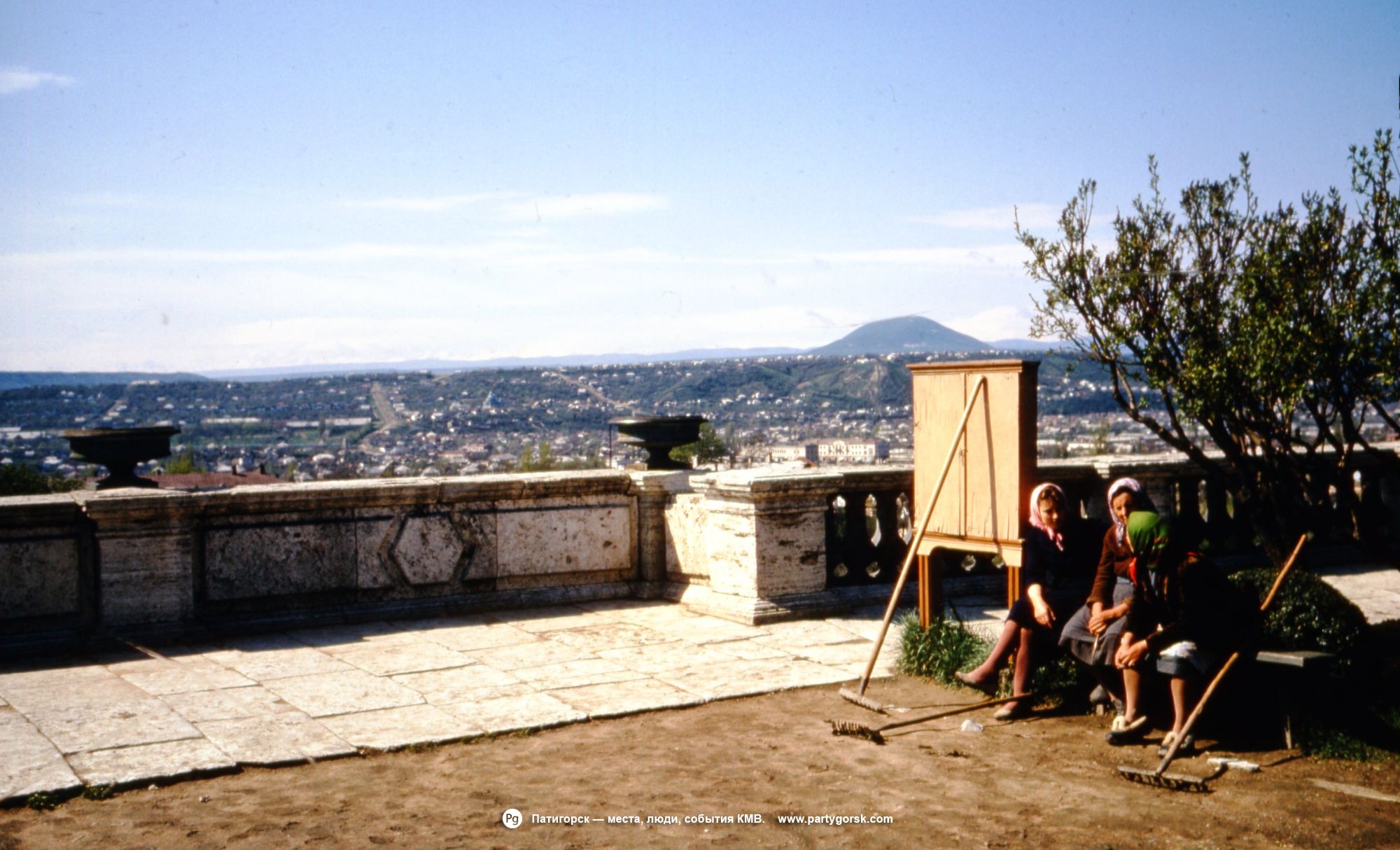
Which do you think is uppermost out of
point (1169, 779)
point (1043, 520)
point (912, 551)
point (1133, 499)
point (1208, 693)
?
point (1133, 499)

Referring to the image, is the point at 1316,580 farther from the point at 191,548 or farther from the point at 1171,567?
the point at 191,548

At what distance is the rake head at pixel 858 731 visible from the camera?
516 cm

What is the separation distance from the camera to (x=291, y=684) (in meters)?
6.30

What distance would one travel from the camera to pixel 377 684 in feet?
20.6

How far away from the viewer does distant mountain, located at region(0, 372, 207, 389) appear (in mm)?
49750

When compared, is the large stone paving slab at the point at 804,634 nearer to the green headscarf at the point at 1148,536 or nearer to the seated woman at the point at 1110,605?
the seated woman at the point at 1110,605

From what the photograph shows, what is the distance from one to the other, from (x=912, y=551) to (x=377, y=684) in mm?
2967

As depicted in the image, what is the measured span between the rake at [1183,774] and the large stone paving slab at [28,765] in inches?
162

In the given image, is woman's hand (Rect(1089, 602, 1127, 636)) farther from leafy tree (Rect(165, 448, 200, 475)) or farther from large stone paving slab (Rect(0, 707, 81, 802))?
leafy tree (Rect(165, 448, 200, 475))

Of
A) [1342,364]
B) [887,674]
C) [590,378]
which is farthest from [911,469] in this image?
[590,378]

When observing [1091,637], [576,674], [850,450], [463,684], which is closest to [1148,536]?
[1091,637]

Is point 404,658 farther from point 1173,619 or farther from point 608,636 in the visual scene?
point 1173,619

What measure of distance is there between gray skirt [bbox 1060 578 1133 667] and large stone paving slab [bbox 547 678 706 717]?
1.83 m

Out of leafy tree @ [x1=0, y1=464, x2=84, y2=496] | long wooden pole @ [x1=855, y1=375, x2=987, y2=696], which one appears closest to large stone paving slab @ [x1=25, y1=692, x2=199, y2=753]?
long wooden pole @ [x1=855, y1=375, x2=987, y2=696]
